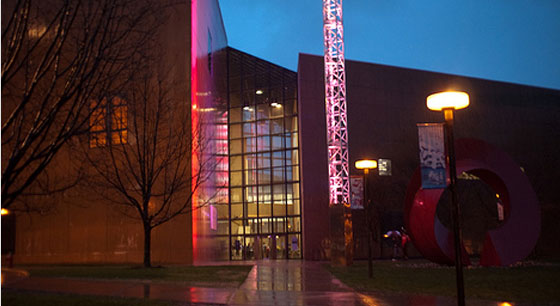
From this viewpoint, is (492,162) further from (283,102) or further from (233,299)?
(283,102)

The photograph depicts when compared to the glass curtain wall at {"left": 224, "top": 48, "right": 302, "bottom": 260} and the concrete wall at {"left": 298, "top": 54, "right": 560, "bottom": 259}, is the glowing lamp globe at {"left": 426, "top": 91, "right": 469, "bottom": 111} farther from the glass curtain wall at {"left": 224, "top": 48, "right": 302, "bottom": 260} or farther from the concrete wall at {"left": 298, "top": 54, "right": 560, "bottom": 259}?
the glass curtain wall at {"left": 224, "top": 48, "right": 302, "bottom": 260}

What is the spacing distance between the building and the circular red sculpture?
49.8 feet

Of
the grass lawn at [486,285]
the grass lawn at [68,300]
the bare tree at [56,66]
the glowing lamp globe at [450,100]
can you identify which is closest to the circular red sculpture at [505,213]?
the grass lawn at [486,285]

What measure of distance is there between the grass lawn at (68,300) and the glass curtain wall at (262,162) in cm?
3040

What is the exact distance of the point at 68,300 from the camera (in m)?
10.2

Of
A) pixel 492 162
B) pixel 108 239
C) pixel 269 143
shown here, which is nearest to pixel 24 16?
pixel 492 162

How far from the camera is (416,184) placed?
20891 millimetres

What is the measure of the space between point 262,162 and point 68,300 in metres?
32.4

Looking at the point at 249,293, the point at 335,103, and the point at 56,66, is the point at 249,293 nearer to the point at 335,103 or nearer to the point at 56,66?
the point at 56,66

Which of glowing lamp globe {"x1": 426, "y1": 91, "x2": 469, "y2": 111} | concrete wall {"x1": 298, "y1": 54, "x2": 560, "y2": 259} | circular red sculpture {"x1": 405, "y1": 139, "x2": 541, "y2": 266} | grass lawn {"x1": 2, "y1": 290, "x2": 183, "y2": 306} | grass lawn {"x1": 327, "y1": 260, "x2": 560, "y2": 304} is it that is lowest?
grass lawn {"x1": 327, "y1": 260, "x2": 560, "y2": 304}

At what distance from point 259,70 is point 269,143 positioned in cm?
619

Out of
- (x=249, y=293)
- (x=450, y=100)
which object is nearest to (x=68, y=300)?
(x=249, y=293)

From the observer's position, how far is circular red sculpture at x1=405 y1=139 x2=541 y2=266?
19.8 metres

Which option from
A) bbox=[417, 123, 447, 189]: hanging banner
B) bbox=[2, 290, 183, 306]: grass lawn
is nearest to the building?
bbox=[2, 290, 183, 306]: grass lawn
